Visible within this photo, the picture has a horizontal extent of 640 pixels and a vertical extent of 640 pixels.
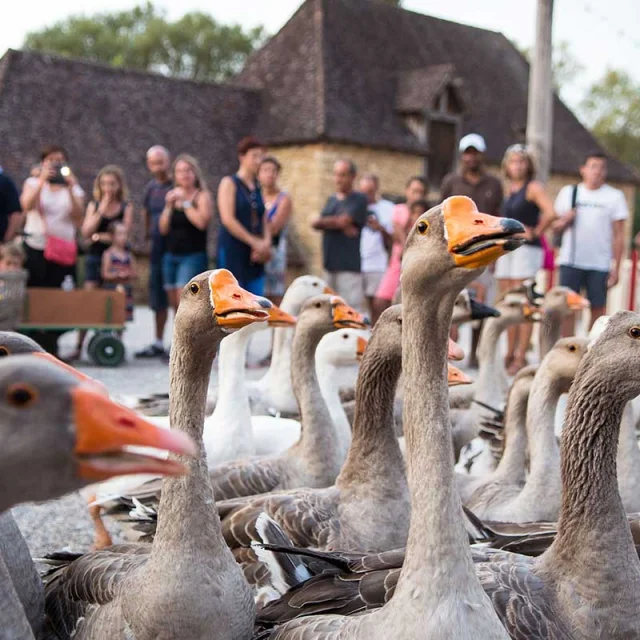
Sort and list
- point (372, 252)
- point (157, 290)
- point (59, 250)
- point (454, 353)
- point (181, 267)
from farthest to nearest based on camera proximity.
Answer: point (372, 252), point (157, 290), point (59, 250), point (181, 267), point (454, 353)

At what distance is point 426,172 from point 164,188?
19.5 metres

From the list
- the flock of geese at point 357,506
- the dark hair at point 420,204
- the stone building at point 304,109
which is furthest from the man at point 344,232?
the stone building at point 304,109

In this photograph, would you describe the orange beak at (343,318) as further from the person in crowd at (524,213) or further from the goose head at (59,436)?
the person in crowd at (524,213)

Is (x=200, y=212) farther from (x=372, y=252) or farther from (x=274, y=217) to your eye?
(x=372, y=252)

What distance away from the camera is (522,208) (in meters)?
8.27

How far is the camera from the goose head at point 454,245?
7.08ft

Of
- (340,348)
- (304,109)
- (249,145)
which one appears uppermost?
(304,109)

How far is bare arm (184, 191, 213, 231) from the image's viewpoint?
8.90 meters

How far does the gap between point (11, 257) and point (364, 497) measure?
22.9 ft

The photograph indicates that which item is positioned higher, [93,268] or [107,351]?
[93,268]

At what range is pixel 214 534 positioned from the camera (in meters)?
2.58

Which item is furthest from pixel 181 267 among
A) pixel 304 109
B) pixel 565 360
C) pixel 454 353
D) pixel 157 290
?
pixel 304 109

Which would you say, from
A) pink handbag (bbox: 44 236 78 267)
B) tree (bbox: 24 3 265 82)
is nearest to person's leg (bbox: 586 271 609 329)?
pink handbag (bbox: 44 236 78 267)

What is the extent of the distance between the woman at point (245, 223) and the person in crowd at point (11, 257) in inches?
94.3
